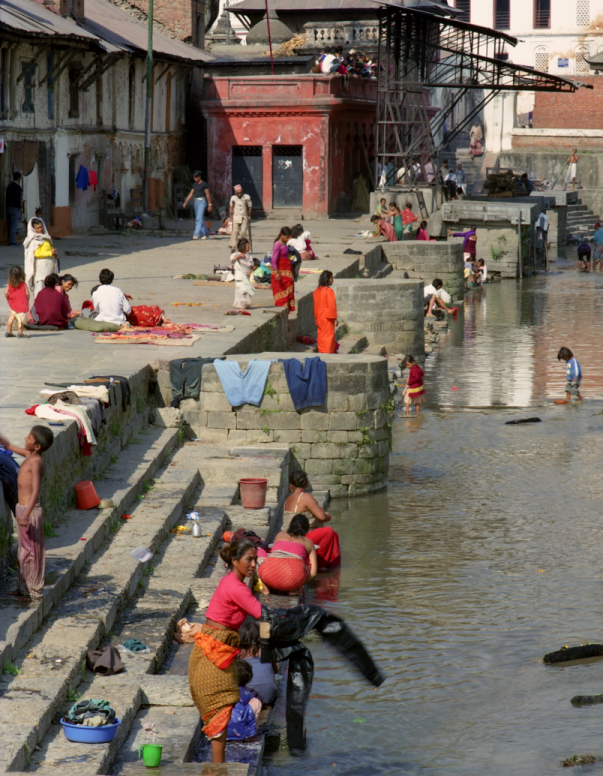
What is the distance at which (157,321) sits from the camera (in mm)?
15203

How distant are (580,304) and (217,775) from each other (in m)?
24.7

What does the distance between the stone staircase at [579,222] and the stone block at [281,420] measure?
107ft

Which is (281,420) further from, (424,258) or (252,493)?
(424,258)

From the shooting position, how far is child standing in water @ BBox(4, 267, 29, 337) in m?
13.9

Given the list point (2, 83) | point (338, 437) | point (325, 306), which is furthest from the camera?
point (2, 83)

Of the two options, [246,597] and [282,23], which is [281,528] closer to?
[246,597]

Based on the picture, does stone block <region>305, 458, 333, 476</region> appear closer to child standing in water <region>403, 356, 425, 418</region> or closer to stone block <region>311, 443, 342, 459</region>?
stone block <region>311, 443, 342, 459</region>

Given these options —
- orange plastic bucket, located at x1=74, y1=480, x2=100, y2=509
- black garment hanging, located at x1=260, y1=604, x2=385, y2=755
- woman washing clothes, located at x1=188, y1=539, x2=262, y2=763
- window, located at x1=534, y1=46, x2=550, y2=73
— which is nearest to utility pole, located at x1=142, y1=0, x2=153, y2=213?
orange plastic bucket, located at x1=74, y1=480, x2=100, y2=509

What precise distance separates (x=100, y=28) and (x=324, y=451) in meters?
21.4

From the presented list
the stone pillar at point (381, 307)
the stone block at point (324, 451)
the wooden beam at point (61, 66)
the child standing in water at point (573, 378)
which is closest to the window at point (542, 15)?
the wooden beam at point (61, 66)

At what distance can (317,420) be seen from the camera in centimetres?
1286

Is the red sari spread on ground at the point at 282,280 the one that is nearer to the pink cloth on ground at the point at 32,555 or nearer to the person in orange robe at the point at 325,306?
the person in orange robe at the point at 325,306

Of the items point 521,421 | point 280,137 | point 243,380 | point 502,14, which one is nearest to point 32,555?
point 243,380

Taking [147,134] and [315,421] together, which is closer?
[315,421]
